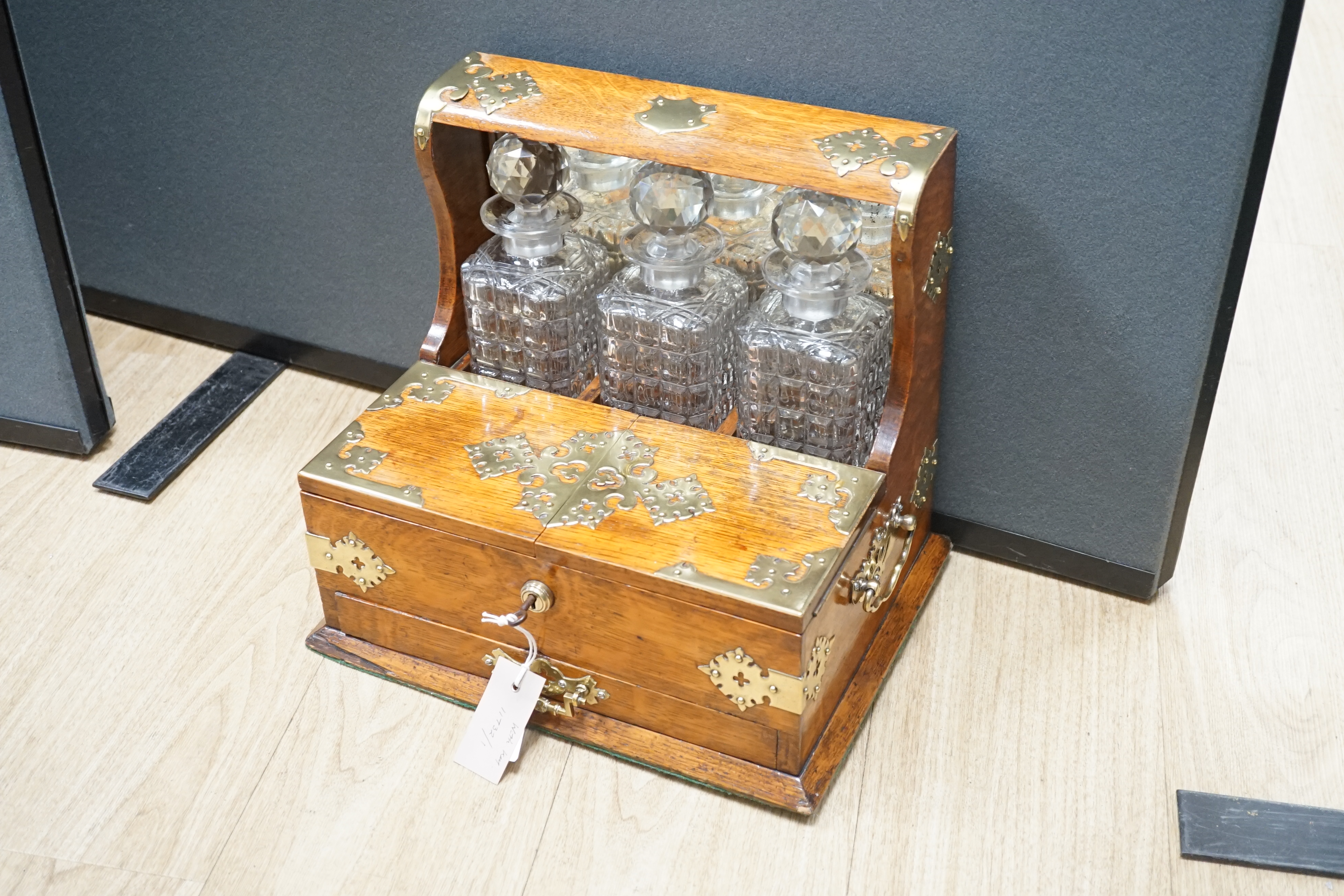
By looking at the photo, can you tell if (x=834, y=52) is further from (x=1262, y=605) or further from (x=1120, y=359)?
(x=1262, y=605)

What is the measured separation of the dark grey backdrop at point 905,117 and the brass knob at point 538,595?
1.74ft

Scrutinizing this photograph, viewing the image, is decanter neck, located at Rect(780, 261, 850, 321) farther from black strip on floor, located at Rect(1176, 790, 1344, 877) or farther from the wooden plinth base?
black strip on floor, located at Rect(1176, 790, 1344, 877)

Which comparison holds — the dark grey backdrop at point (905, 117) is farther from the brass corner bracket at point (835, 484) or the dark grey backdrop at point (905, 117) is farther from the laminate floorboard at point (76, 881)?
the laminate floorboard at point (76, 881)

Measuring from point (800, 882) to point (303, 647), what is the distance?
62 cm

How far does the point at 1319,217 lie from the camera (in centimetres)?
228

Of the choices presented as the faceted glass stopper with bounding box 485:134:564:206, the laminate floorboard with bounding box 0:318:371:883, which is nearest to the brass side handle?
the faceted glass stopper with bounding box 485:134:564:206

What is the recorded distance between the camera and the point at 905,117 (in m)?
1.36

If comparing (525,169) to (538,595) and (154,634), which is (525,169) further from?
(154,634)

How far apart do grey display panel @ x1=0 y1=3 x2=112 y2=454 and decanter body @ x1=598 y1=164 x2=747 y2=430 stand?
0.72m

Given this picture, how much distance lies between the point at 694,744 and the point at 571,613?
185mm

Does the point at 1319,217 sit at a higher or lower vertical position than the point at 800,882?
higher

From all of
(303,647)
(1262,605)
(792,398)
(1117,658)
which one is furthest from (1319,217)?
(303,647)

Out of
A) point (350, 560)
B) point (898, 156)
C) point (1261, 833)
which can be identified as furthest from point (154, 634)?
point (1261, 833)

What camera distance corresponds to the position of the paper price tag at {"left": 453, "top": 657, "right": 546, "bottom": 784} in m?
1.34
